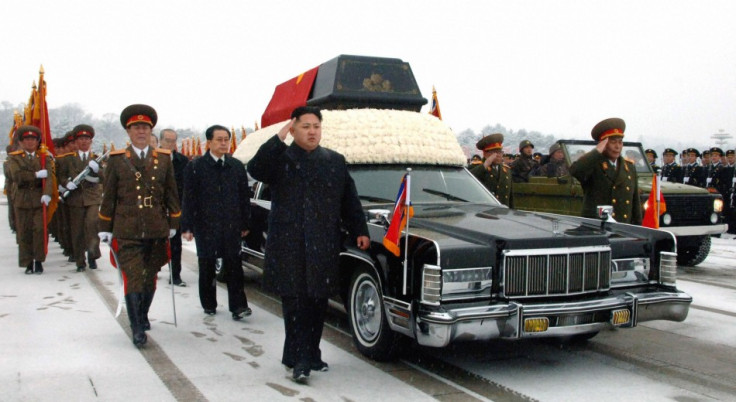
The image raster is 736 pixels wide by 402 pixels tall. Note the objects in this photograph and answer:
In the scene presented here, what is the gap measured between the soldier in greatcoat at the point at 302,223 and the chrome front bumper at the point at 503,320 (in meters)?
0.73

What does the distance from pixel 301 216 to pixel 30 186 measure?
7042 millimetres

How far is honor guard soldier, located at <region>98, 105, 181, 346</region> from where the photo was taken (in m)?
5.90

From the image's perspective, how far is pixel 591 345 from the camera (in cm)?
588

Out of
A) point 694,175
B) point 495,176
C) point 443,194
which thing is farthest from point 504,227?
point 694,175

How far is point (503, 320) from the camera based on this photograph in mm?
4520

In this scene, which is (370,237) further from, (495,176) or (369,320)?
(495,176)

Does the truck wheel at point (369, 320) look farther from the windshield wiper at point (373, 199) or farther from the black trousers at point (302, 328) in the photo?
the windshield wiper at point (373, 199)

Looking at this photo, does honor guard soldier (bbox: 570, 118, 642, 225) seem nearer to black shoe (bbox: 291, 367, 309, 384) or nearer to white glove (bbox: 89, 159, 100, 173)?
black shoe (bbox: 291, 367, 309, 384)

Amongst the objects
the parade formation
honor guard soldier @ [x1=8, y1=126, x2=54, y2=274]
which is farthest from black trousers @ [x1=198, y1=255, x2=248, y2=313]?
honor guard soldier @ [x1=8, y1=126, x2=54, y2=274]

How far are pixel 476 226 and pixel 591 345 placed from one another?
1.65 metres

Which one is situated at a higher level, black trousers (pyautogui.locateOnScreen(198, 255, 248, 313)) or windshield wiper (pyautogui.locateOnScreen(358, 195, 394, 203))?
windshield wiper (pyautogui.locateOnScreen(358, 195, 394, 203))

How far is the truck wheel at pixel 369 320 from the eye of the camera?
201 inches

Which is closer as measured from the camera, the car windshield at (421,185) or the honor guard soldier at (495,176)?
the car windshield at (421,185)

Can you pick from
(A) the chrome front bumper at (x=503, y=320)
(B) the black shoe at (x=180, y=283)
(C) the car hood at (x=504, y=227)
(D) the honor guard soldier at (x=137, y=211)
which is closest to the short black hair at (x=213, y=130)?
(D) the honor guard soldier at (x=137, y=211)
